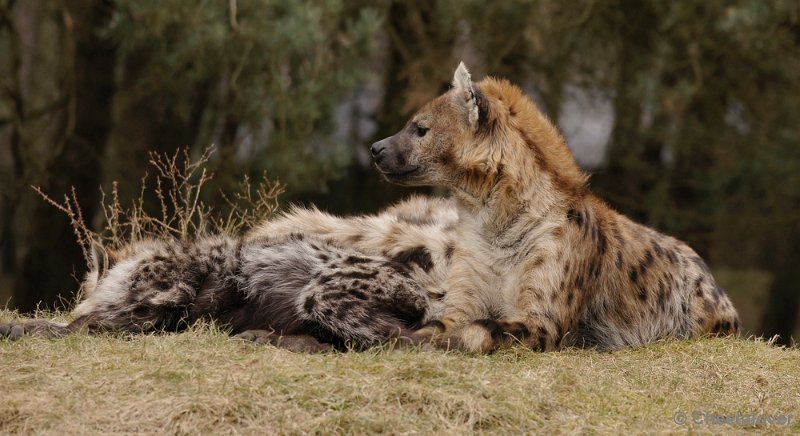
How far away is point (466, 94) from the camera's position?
5.00 metres

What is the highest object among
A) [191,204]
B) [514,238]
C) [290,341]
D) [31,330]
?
[514,238]

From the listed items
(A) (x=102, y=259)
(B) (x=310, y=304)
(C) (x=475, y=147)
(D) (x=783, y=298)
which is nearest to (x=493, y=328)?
(B) (x=310, y=304)

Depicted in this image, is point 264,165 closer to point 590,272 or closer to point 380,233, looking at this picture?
point 380,233

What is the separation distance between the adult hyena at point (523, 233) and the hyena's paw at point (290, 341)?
476 millimetres

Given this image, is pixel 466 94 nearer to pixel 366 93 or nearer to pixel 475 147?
pixel 475 147

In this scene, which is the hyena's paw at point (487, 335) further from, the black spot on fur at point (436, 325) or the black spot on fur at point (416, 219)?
the black spot on fur at point (416, 219)

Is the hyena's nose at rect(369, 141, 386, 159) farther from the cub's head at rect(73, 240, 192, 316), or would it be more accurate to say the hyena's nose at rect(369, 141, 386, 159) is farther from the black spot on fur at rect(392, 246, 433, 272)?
the cub's head at rect(73, 240, 192, 316)

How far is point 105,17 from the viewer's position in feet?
29.5

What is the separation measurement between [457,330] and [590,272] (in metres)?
0.78

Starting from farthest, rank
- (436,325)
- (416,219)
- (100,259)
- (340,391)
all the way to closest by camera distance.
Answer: (416,219) → (100,259) → (436,325) → (340,391)

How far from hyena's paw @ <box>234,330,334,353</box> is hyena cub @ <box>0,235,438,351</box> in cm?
1

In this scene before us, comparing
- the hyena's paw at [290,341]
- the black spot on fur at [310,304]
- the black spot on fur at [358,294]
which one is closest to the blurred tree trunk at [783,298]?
the black spot on fur at [358,294]

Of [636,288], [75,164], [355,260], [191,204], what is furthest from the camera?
[75,164]

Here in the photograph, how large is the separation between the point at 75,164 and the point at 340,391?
6031 millimetres
